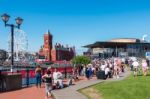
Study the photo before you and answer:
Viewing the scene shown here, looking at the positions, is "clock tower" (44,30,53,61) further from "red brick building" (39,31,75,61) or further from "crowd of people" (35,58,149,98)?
"crowd of people" (35,58,149,98)

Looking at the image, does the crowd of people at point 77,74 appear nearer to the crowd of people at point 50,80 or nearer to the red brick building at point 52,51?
the crowd of people at point 50,80

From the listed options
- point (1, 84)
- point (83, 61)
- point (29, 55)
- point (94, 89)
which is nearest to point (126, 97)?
point (94, 89)

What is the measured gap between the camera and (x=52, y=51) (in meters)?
125

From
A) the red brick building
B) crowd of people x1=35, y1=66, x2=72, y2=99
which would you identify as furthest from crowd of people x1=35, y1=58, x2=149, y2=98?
the red brick building

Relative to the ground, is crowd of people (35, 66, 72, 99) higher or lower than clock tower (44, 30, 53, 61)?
lower

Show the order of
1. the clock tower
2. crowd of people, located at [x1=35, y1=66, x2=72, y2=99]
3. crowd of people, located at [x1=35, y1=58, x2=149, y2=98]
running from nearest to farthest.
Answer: crowd of people, located at [x1=35, y1=66, x2=72, y2=99], crowd of people, located at [x1=35, y1=58, x2=149, y2=98], the clock tower

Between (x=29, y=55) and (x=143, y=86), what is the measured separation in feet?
367

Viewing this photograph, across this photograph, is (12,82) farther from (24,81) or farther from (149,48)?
(149,48)

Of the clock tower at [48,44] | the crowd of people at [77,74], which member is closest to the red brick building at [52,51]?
the clock tower at [48,44]

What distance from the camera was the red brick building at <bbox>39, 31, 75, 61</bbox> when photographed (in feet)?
400

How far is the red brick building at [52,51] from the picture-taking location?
122m

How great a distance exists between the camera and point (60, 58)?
13000 cm

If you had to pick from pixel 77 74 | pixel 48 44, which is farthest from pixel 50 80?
pixel 48 44

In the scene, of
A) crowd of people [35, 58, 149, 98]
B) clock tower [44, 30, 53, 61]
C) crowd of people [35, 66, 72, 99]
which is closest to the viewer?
crowd of people [35, 66, 72, 99]
